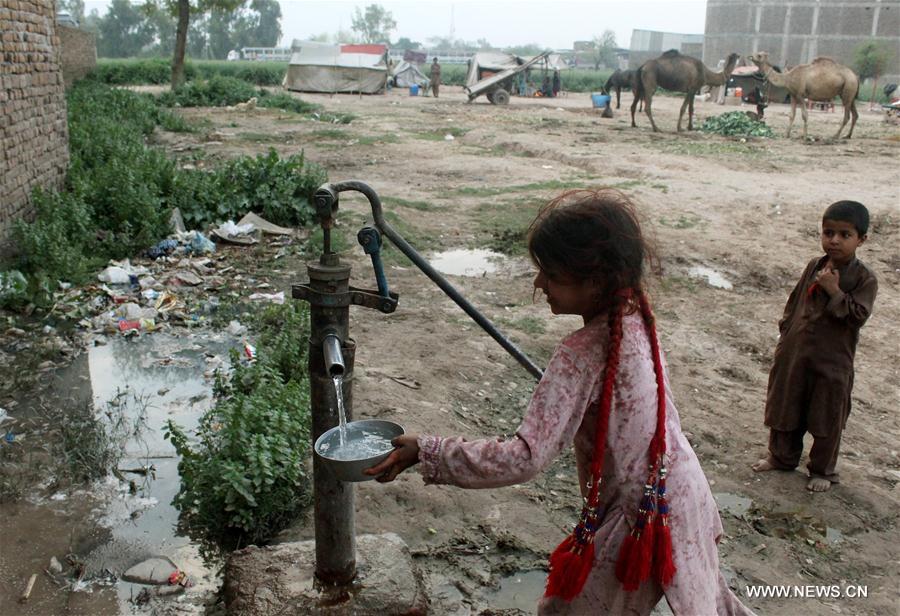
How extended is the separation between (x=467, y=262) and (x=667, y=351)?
225 centimetres

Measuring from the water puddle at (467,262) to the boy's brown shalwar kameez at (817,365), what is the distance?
3.14m

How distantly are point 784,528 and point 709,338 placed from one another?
2151mm

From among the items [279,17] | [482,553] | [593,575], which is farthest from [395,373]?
[279,17]

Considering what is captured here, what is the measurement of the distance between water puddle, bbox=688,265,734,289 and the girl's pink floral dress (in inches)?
186

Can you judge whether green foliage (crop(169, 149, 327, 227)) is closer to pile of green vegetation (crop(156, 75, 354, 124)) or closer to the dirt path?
the dirt path

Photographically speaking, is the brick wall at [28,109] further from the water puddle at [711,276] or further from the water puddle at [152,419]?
the water puddle at [711,276]

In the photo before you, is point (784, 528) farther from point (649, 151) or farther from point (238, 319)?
point (649, 151)

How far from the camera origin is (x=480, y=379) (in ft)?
13.4

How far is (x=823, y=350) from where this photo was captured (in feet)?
10.1

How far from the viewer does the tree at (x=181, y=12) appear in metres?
21.5

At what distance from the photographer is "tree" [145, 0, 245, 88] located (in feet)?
70.4

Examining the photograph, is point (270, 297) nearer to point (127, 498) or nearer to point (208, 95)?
point (127, 498)

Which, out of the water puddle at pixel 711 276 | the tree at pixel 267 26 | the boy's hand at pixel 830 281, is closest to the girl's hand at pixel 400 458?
the boy's hand at pixel 830 281

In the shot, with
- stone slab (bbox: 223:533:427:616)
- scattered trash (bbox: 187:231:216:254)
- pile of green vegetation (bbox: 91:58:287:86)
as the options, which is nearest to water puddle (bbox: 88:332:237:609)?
stone slab (bbox: 223:533:427:616)
